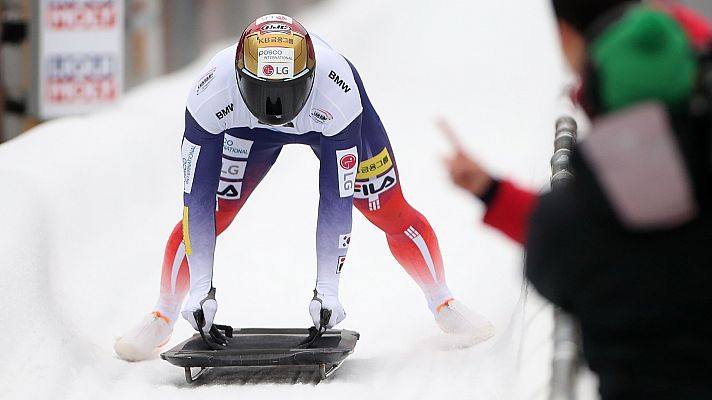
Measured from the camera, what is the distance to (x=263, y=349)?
3455 millimetres

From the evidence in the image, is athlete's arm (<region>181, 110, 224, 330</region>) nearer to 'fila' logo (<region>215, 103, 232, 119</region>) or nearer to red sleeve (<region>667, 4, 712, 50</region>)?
'fila' logo (<region>215, 103, 232, 119</region>)

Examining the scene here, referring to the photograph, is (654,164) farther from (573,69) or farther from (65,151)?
(65,151)

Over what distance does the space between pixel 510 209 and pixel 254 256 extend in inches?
154

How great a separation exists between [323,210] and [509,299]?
139cm

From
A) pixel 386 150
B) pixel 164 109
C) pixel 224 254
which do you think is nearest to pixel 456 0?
pixel 164 109

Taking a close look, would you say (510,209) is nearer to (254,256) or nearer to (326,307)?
(326,307)

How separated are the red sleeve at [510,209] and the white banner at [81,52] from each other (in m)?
5.77

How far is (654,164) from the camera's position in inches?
53.3

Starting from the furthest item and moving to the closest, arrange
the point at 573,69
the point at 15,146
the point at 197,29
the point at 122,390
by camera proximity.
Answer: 1. the point at 197,29
2. the point at 15,146
3. the point at 122,390
4. the point at 573,69

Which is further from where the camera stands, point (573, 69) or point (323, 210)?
point (323, 210)

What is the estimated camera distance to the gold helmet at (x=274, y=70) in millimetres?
3266

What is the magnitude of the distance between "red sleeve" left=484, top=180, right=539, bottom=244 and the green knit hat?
11.2 inches

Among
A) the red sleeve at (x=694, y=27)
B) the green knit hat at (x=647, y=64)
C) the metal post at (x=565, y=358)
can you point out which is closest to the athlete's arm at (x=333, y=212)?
the metal post at (x=565, y=358)

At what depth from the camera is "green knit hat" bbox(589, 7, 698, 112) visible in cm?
138
